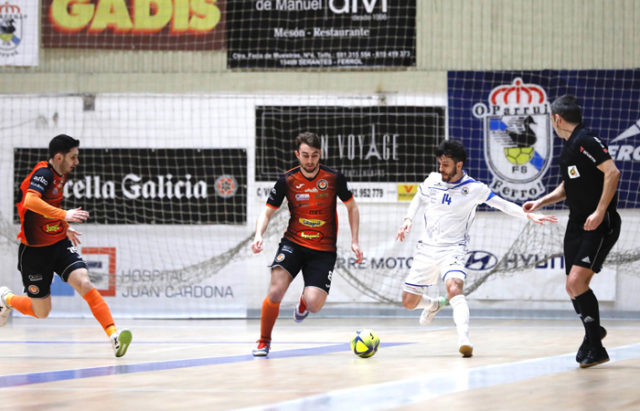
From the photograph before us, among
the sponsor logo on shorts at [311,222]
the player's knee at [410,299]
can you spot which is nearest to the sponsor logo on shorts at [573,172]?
the sponsor logo on shorts at [311,222]

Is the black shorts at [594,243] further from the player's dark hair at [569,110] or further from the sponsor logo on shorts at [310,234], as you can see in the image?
the sponsor logo on shorts at [310,234]

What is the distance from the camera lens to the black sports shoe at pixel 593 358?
6.76 meters

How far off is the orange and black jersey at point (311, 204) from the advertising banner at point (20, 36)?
29.5ft

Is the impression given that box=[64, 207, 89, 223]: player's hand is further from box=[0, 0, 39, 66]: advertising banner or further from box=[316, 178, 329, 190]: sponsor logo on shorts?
box=[0, 0, 39, 66]: advertising banner

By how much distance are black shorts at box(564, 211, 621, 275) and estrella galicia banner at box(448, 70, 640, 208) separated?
820 centimetres

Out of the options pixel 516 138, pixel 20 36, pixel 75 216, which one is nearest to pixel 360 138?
pixel 516 138

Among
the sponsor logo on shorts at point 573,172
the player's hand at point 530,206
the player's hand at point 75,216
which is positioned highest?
the sponsor logo on shorts at point 573,172

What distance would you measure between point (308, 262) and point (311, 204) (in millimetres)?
506

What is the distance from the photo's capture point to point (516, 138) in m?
15.2

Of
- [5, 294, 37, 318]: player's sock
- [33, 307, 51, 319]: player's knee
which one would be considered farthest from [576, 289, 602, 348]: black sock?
[5, 294, 37, 318]: player's sock

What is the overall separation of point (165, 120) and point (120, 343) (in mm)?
8119

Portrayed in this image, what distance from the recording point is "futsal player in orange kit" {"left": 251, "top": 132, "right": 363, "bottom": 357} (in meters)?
8.05

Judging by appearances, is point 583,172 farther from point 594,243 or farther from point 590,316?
point 590,316

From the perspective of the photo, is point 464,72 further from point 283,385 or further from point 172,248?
point 283,385
